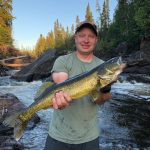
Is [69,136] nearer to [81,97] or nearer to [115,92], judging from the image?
[81,97]

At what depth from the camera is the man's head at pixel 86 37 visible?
14.4 feet

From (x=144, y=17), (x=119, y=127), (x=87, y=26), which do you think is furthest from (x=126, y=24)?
(x=87, y=26)

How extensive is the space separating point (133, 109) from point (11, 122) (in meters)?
11.5

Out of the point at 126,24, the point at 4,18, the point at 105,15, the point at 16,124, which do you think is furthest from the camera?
the point at 105,15

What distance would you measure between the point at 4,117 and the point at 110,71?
25.1ft

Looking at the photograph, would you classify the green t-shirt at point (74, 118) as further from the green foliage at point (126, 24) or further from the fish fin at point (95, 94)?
the green foliage at point (126, 24)

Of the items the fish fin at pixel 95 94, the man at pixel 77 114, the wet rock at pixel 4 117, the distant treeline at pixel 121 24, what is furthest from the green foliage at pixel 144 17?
the fish fin at pixel 95 94

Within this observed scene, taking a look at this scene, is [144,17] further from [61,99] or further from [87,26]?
[61,99]

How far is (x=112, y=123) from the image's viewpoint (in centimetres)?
1244

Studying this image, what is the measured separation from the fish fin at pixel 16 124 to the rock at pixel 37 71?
25558 millimetres

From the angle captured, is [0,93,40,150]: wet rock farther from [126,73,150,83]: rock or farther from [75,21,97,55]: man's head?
[126,73,150,83]: rock

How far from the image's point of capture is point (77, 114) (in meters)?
4.30

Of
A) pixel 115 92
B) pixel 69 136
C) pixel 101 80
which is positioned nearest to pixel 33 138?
pixel 69 136

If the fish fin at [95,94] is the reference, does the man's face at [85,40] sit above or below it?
above
